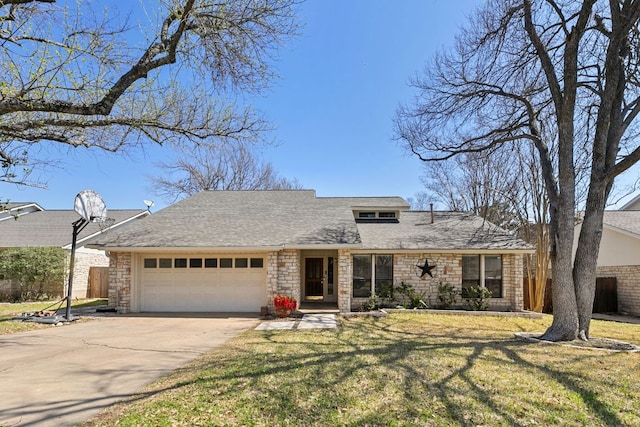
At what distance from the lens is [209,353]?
22.9 ft

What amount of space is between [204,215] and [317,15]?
9174 millimetres

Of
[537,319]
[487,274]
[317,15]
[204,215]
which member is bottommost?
[537,319]

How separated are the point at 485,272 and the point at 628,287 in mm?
7279

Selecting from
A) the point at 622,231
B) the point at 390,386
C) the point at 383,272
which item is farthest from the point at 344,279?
the point at 622,231

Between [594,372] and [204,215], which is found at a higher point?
[204,215]

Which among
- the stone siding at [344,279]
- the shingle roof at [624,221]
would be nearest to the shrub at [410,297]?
the stone siding at [344,279]

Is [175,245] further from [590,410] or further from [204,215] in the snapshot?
[590,410]

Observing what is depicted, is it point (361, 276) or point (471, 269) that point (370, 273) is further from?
point (471, 269)

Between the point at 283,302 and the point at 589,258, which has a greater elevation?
the point at 589,258

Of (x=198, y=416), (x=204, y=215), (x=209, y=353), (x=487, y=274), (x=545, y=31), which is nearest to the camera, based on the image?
(x=198, y=416)

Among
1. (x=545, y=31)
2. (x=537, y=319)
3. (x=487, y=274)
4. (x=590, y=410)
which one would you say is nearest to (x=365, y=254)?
(x=487, y=274)

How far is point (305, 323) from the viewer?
34.4 feet

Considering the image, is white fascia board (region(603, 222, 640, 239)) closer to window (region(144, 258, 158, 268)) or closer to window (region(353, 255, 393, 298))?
window (region(353, 255, 393, 298))

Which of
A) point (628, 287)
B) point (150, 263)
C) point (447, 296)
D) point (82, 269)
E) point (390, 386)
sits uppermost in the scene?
point (150, 263)
